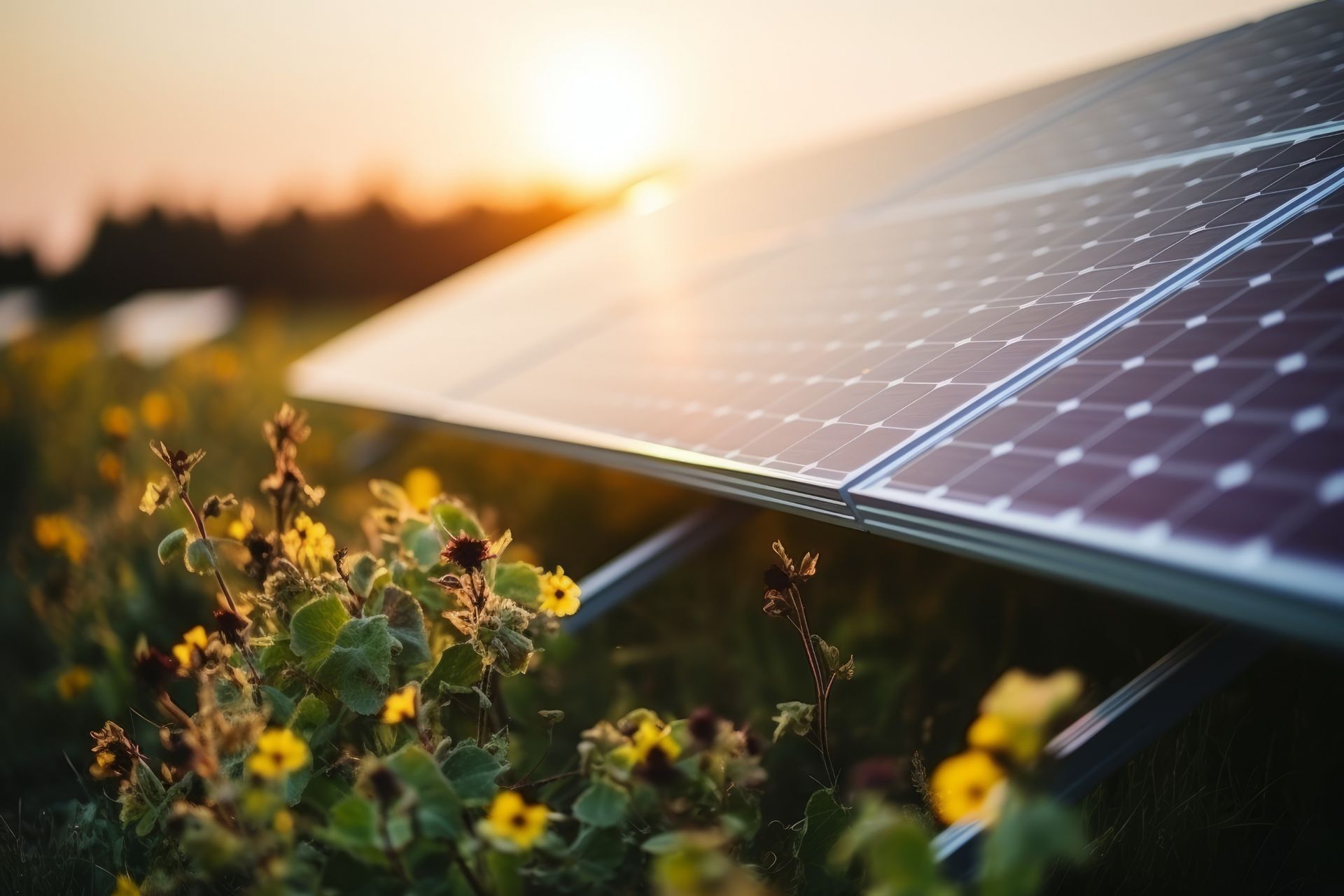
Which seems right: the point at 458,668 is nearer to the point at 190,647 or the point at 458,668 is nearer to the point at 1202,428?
the point at 190,647

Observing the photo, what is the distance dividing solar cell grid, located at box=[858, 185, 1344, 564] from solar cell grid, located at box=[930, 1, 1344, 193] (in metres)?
1.47

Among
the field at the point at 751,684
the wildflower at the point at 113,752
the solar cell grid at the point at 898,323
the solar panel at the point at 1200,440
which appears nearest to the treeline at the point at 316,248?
the field at the point at 751,684

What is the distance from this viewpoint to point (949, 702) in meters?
3.34

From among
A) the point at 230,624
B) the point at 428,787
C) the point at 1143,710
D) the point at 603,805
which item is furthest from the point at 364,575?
the point at 1143,710

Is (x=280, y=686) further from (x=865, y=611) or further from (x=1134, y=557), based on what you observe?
(x=865, y=611)

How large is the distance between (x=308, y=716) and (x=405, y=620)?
30 cm

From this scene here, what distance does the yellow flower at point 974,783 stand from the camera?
1.34m

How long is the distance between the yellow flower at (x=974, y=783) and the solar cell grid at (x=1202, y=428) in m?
0.37

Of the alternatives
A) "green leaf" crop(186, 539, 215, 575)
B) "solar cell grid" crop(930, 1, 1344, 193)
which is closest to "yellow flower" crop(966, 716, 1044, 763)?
"green leaf" crop(186, 539, 215, 575)

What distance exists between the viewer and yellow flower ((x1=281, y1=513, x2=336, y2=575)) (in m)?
2.56

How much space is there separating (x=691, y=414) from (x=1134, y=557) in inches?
70.8

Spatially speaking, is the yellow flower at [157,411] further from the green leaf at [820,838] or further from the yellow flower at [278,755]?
the green leaf at [820,838]

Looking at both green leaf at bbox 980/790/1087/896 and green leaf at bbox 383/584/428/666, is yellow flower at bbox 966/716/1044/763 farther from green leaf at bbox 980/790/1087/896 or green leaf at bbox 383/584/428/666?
green leaf at bbox 383/584/428/666

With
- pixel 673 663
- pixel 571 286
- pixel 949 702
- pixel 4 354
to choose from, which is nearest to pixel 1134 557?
pixel 949 702
